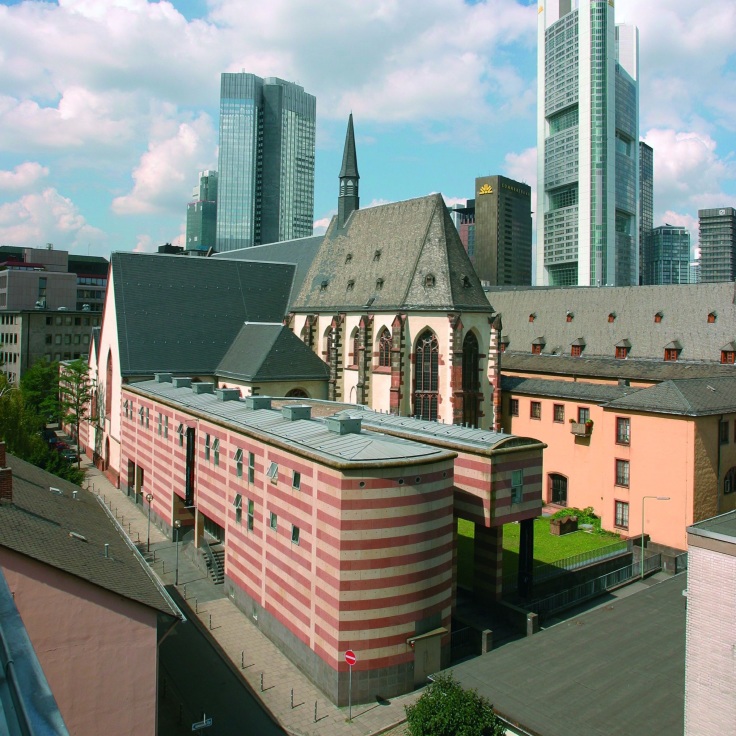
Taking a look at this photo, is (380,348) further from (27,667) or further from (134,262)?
(27,667)

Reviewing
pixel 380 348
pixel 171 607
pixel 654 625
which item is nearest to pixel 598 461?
pixel 380 348

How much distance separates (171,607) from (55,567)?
10.8ft

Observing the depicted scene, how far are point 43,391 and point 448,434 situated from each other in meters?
54.7

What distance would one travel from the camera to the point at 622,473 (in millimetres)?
41188

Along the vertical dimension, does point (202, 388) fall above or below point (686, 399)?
above

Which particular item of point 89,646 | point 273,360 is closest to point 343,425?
point 89,646

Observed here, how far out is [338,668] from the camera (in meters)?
22.2

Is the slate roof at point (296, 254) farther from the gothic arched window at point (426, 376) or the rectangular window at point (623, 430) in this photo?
the rectangular window at point (623, 430)

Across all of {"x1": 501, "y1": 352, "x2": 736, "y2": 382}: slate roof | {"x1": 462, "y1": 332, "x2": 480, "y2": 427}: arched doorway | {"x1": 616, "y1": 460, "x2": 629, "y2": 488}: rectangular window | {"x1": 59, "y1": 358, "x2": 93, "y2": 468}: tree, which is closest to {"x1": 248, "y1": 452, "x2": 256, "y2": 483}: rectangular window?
{"x1": 462, "y1": 332, "x2": 480, "y2": 427}: arched doorway

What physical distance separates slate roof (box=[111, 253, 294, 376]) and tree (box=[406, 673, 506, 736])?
39.6 m

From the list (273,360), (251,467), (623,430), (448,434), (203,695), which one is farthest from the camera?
(273,360)

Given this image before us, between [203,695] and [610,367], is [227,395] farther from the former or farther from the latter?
[610,367]

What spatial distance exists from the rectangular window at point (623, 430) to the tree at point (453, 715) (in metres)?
26.4

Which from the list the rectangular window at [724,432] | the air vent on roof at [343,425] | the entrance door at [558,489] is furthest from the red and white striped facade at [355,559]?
the entrance door at [558,489]
